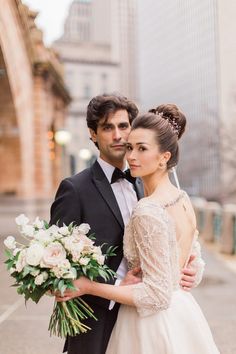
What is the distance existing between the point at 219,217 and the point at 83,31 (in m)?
84.8

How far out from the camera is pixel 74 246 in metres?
2.55

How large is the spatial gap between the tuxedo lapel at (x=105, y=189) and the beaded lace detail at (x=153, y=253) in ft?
0.69

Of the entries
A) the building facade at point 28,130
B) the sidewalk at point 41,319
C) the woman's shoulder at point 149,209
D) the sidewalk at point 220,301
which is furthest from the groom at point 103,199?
the building facade at point 28,130

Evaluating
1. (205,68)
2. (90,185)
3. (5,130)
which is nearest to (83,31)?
(205,68)

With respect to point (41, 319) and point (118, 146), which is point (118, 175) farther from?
point (41, 319)

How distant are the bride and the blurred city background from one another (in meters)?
2.47

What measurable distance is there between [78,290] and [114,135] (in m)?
0.76

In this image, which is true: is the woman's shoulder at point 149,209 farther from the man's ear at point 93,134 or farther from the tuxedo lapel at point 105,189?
the man's ear at point 93,134

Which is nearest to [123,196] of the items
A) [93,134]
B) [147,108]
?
[93,134]

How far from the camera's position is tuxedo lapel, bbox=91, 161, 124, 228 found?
2.93 m

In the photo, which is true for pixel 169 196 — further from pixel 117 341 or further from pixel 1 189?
pixel 1 189

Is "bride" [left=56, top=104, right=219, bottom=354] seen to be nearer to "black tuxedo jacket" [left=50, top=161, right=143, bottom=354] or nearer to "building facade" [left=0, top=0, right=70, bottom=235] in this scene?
"black tuxedo jacket" [left=50, top=161, right=143, bottom=354]

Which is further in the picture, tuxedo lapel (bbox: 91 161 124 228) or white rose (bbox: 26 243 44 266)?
tuxedo lapel (bbox: 91 161 124 228)

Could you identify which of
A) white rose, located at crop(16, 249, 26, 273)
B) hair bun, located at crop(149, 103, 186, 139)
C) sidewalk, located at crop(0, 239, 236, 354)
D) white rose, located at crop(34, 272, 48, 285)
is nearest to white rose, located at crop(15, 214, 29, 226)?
white rose, located at crop(16, 249, 26, 273)
